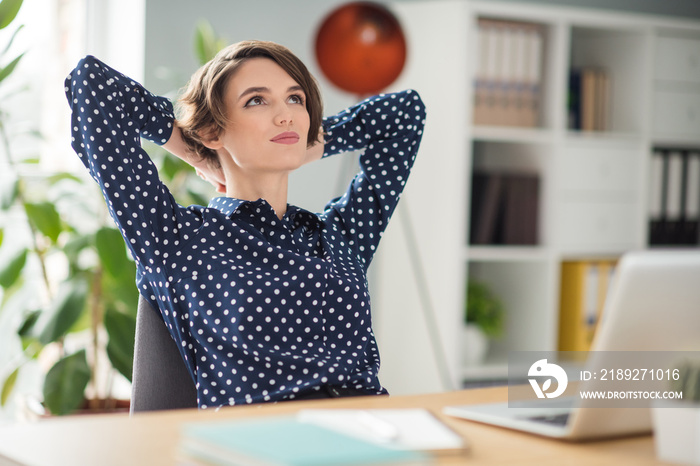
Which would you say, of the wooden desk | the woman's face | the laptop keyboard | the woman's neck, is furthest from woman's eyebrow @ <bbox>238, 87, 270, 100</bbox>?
the laptop keyboard

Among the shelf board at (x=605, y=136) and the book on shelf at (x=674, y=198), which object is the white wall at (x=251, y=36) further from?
the book on shelf at (x=674, y=198)

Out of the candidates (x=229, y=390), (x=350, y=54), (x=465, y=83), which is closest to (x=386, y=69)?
(x=350, y=54)

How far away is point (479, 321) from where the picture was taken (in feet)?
10.5

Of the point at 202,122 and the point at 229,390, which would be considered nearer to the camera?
the point at 229,390

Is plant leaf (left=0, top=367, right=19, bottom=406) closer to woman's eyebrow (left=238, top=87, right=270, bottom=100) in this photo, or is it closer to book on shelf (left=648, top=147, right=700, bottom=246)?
woman's eyebrow (left=238, top=87, right=270, bottom=100)

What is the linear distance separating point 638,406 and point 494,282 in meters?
2.64

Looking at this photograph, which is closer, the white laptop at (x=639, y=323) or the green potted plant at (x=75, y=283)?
the white laptop at (x=639, y=323)

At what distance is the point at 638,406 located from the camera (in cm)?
82

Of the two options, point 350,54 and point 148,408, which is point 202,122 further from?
point 350,54

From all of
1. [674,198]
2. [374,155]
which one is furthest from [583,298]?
[374,155]

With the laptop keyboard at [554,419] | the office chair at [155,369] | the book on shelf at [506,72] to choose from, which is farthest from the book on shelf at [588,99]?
the laptop keyboard at [554,419]

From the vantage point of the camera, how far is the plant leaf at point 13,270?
85.0 inches

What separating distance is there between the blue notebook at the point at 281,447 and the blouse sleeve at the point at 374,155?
90 centimetres

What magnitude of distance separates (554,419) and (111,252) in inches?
57.8
